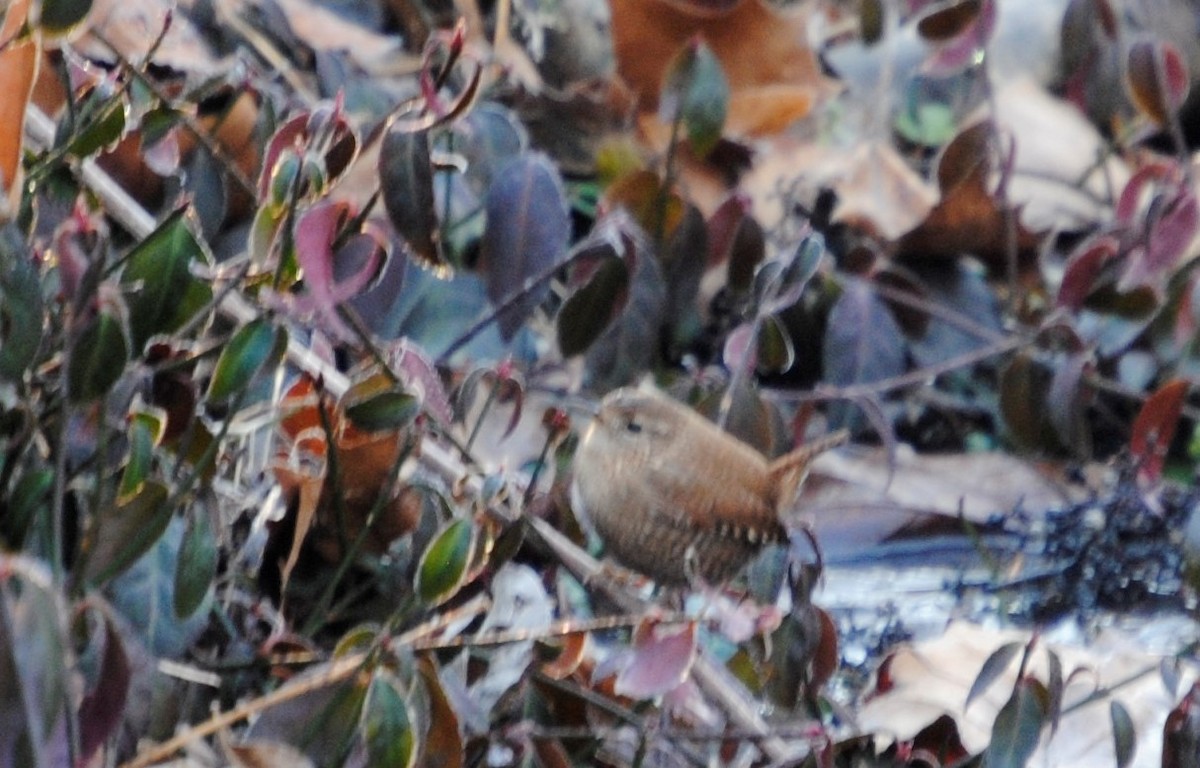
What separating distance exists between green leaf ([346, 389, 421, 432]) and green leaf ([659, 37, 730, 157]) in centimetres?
119

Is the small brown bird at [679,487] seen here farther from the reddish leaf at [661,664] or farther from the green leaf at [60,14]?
the green leaf at [60,14]

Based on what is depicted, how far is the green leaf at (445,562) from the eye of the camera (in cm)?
118

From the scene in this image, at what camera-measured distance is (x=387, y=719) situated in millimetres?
1002

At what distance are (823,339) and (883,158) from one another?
0.75m

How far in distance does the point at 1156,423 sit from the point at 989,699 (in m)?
0.46

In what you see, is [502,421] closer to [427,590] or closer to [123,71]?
[123,71]

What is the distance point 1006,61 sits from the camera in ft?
14.8

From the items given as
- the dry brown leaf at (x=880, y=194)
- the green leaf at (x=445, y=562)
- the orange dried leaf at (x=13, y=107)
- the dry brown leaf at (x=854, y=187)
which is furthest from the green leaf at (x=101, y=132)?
the dry brown leaf at (x=880, y=194)

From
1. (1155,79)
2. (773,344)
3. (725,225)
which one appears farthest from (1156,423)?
(725,225)

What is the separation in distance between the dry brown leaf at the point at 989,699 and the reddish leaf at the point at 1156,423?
29 centimetres

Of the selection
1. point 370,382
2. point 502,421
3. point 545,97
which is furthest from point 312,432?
point 545,97

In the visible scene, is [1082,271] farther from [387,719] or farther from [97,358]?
[97,358]

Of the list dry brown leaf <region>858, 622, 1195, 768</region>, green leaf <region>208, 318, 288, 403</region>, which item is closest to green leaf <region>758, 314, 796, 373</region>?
dry brown leaf <region>858, 622, 1195, 768</region>

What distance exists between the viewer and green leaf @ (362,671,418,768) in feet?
3.29
